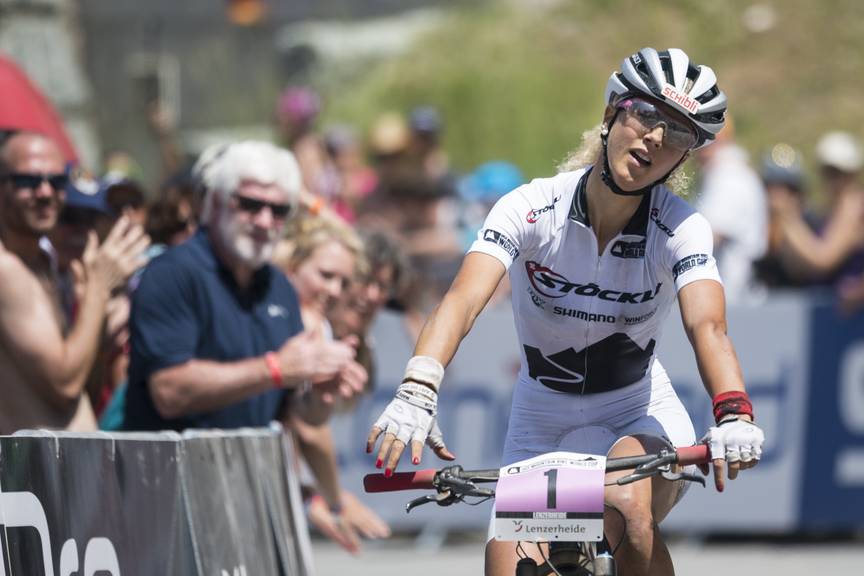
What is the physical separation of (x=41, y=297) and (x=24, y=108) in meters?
3.60

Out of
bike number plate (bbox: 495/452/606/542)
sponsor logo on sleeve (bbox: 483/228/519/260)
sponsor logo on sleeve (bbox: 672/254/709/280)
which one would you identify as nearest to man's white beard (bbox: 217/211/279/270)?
sponsor logo on sleeve (bbox: 483/228/519/260)

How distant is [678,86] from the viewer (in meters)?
5.42

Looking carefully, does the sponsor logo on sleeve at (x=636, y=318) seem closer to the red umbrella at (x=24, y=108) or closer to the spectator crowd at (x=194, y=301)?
the spectator crowd at (x=194, y=301)

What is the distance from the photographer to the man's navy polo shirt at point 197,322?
22.9ft

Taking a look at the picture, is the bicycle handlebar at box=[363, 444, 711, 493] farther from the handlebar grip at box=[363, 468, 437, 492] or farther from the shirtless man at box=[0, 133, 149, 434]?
the shirtless man at box=[0, 133, 149, 434]

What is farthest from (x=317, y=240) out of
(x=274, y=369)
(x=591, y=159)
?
(x=591, y=159)

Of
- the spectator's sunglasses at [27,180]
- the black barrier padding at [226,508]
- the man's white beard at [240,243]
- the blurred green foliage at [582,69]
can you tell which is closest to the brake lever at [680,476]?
the black barrier padding at [226,508]

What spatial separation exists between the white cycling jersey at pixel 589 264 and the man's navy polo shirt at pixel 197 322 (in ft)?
6.01

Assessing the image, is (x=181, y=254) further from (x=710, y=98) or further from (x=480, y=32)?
(x=480, y=32)

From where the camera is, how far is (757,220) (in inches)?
501

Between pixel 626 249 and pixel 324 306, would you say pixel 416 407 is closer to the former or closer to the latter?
pixel 626 249

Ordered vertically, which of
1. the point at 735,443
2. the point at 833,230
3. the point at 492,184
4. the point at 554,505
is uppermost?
the point at 492,184

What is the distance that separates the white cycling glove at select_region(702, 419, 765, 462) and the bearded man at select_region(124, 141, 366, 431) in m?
2.55

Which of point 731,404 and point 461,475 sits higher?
point 731,404
